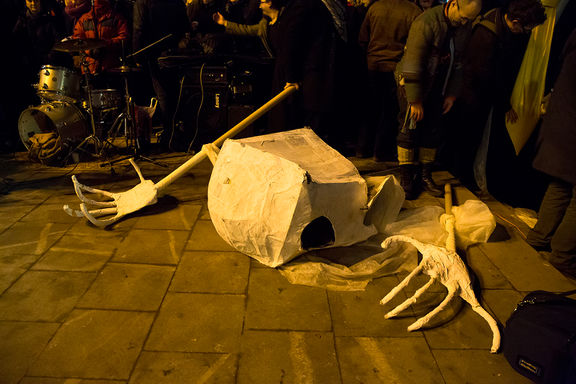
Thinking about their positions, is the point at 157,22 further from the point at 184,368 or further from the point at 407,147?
the point at 184,368

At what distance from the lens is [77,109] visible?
538cm

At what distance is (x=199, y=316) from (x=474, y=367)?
1.72 metres

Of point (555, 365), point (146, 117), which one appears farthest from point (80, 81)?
point (555, 365)

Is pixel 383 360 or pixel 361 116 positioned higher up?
pixel 361 116

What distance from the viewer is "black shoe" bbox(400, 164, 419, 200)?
15.0 feet

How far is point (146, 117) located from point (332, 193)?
13.2ft

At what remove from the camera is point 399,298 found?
2904 millimetres

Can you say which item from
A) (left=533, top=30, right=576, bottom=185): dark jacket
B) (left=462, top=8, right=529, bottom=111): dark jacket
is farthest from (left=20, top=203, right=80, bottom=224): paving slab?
(left=462, top=8, right=529, bottom=111): dark jacket

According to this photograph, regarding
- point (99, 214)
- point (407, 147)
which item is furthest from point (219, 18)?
point (99, 214)

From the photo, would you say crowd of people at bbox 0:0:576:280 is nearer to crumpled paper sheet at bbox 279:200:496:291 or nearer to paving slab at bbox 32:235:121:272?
crumpled paper sheet at bbox 279:200:496:291

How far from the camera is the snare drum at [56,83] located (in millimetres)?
5324

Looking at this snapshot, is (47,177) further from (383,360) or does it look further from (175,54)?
(383,360)

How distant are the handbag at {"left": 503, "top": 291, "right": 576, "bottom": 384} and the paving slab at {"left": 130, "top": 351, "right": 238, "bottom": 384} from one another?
5.25 ft

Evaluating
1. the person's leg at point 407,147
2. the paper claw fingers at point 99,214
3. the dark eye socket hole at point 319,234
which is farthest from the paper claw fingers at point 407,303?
the paper claw fingers at point 99,214
